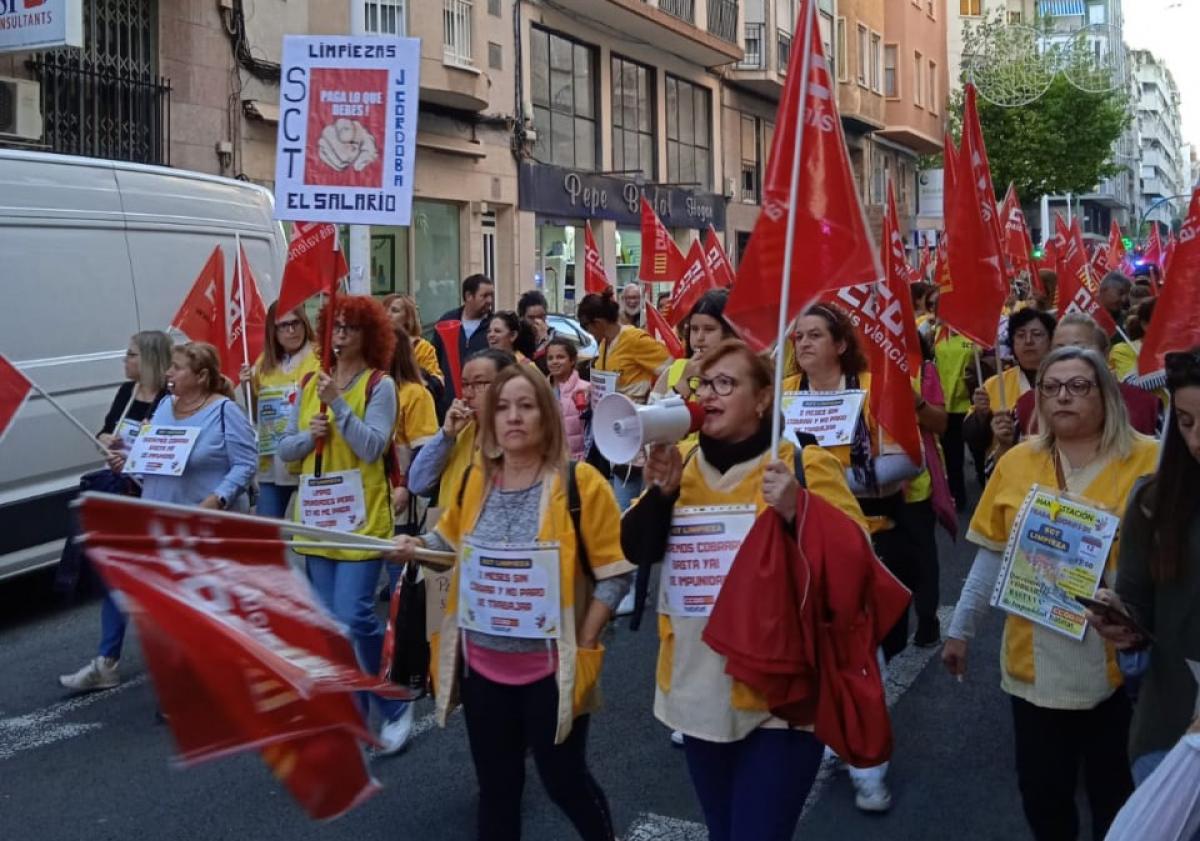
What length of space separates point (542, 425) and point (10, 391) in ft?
12.1

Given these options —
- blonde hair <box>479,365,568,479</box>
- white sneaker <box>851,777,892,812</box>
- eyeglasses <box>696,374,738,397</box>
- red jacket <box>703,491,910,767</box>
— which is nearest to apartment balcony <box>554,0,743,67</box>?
white sneaker <box>851,777,892,812</box>

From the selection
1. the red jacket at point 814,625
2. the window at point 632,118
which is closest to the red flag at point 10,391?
the red jacket at point 814,625

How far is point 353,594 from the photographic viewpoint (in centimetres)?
543

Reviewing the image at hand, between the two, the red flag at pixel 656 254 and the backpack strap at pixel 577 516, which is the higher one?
the red flag at pixel 656 254

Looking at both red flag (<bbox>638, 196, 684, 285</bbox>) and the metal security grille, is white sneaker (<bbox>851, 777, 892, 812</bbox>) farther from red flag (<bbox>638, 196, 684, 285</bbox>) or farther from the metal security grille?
the metal security grille

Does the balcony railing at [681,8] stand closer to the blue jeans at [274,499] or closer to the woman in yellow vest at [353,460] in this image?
the blue jeans at [274,499]

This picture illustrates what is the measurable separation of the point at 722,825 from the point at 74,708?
4.00 meters

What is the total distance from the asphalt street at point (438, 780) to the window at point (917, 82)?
1603 inches

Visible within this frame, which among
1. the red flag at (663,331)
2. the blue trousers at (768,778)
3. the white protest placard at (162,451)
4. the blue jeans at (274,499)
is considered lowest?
the blue trousers at (768,778)

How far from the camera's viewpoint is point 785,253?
3.63m

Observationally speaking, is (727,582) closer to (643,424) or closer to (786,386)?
(643,424)

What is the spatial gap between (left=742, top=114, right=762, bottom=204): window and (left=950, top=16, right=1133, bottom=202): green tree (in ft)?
50.8

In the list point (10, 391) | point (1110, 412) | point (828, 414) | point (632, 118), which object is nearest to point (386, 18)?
point (632, 118)

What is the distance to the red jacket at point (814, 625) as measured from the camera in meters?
3.34
